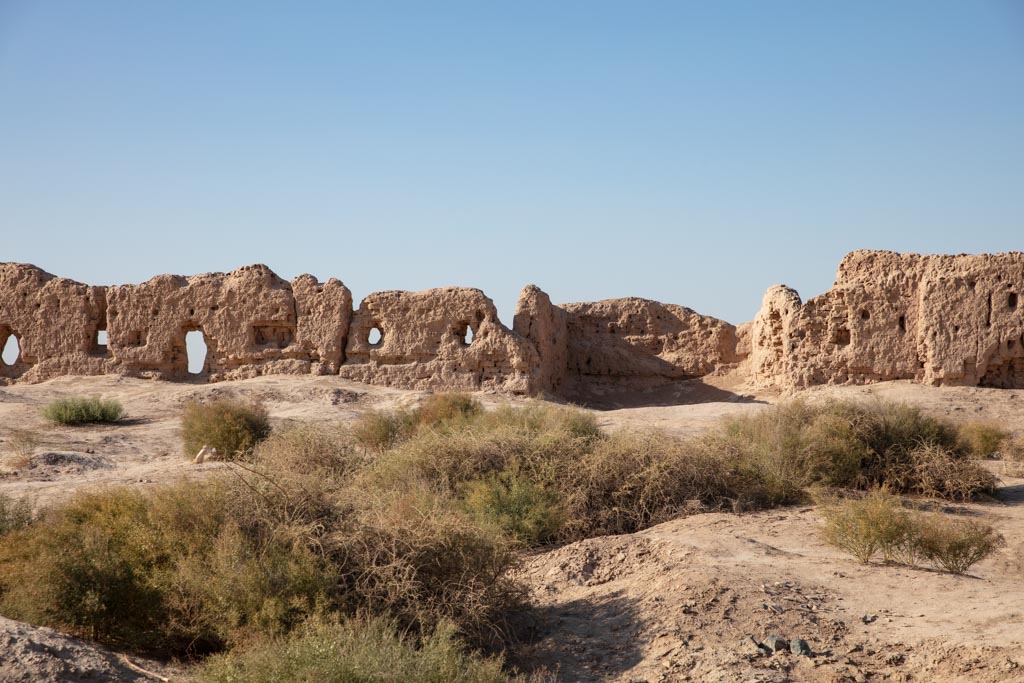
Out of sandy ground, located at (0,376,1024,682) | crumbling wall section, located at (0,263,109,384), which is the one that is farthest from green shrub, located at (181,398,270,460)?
crumbling wall section, located at (0,263,109,384)

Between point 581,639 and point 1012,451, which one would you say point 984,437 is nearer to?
point 1012,451

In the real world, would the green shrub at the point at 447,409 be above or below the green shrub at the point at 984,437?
above

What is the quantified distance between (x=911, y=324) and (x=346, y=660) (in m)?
16.3

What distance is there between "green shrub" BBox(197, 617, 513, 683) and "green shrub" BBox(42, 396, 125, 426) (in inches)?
450

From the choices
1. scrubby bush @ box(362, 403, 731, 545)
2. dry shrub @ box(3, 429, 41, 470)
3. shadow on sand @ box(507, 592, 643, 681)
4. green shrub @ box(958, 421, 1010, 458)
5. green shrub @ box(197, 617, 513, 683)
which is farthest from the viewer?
green shrub @ box(958, 421, 1010, 458)

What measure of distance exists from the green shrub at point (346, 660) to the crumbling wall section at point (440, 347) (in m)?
13.6

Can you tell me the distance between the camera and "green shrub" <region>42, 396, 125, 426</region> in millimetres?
15578

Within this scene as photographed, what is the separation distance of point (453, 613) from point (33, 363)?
18.0 meters

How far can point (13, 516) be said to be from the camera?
7.26 m

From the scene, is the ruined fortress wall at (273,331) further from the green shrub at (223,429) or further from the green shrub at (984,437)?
the green shrub at (984,437)

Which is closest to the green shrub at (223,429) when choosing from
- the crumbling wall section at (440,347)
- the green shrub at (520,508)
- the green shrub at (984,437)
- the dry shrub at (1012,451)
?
the green shrub at (520,508)

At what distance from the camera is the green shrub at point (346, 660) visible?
15.4 ft

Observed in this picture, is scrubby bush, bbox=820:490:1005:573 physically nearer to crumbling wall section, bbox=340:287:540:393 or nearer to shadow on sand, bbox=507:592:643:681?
shadow on sand, bbox=507:592:643:681

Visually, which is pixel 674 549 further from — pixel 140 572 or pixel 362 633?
pixel 140 572
